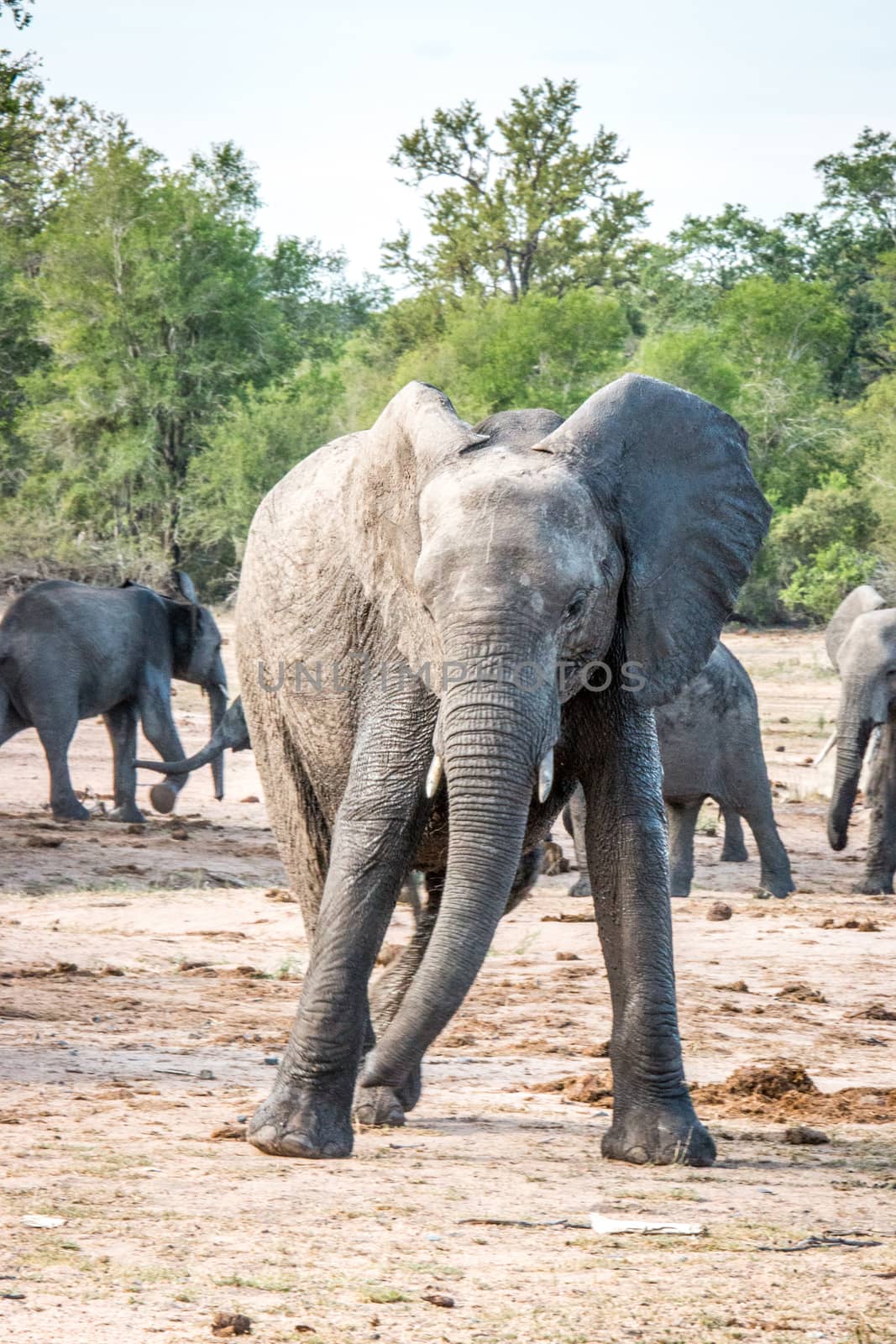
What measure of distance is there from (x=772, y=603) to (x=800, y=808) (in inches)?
772

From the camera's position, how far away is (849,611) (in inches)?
706

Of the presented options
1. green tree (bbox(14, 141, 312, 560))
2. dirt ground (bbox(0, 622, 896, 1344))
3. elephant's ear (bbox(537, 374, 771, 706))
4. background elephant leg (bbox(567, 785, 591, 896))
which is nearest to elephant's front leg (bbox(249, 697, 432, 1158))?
dirt ground (bbox(0, 622, 896, 1344))

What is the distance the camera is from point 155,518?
38.3 metres

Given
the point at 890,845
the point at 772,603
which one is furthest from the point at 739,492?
the point at 772,603

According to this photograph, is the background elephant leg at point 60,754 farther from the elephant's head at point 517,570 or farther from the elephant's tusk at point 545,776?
the elephant's tusk at point 545,776

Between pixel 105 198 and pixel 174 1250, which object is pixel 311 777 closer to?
pixel 174 1250

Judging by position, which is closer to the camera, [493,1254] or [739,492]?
[493,1254]

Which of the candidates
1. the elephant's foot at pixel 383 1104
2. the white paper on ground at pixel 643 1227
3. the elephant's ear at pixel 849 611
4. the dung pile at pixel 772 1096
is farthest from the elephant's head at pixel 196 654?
the white paper on ground at pixel 643 1227

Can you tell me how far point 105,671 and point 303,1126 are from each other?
11.1m

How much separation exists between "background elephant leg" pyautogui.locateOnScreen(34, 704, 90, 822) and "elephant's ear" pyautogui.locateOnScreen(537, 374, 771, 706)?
10147mm

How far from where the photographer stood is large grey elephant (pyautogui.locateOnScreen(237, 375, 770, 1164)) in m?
4.78

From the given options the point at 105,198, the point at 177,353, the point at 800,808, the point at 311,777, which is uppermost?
the point at 105,198

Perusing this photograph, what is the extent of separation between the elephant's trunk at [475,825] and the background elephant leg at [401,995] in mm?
824

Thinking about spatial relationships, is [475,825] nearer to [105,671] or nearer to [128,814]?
[128,814]
